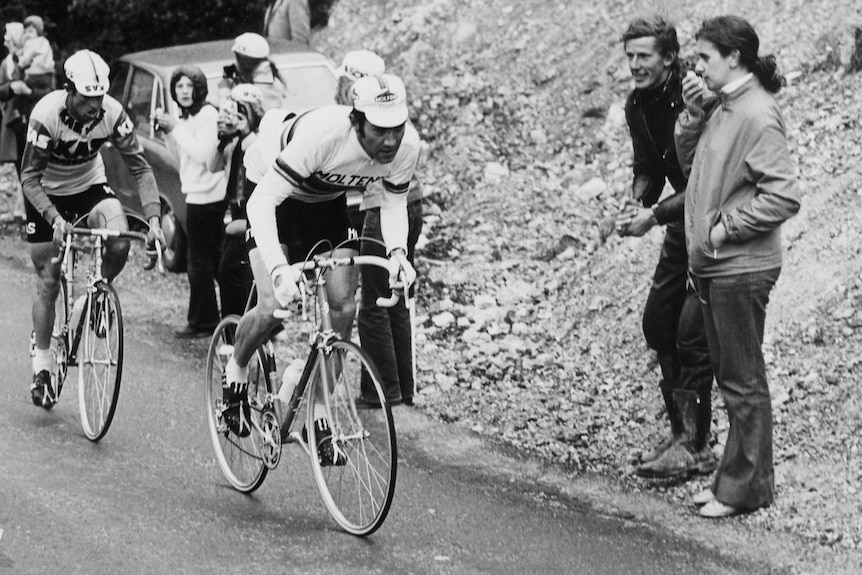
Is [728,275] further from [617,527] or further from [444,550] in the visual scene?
[444,550]

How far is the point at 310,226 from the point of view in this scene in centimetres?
688

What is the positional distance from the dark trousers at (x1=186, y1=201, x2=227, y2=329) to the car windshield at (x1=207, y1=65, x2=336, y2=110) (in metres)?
1.64

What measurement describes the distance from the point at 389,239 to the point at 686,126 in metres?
1.49

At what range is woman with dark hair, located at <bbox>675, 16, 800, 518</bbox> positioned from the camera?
6090mm

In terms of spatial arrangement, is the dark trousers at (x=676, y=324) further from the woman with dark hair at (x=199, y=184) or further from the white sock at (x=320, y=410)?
the woman with dark hair at (x=199, y=184)

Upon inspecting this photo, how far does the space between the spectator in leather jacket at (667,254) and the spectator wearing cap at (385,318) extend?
1561 mm

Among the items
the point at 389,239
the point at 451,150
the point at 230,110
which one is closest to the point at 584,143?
the point at 451,150

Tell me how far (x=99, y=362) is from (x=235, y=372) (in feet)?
4.20

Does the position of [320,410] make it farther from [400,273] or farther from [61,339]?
[61,339]

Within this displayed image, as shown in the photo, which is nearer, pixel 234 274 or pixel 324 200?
pixel 324 200

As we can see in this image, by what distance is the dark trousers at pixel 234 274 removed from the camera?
9258mm

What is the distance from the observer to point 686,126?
21.6 feet

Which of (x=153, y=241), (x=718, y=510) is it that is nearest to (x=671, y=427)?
(x=718, y=510)

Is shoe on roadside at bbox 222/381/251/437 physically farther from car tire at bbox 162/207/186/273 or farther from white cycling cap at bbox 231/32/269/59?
car tire at bbox 162/207/186/273
